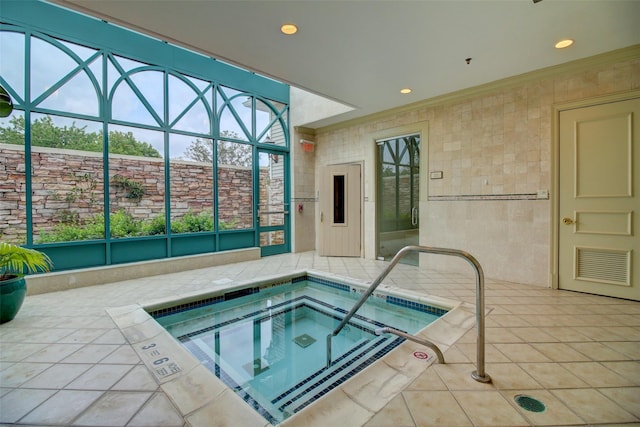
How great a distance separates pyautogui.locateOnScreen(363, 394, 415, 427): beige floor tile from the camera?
1436 millimetres

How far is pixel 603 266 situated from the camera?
11.1 ft

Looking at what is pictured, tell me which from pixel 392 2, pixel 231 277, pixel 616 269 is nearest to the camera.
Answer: pixel 392 2

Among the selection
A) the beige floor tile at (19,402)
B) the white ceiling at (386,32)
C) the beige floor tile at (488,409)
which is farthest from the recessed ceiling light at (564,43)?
the beige floor tile at (19,402)

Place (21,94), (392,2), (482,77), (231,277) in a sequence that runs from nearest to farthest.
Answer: (392,2), (21,94), (482,77), (231,277)

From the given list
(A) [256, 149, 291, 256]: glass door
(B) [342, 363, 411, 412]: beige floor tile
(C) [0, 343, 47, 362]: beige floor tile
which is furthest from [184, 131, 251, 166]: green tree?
(B) [342, 363, 411, 412]: beige floor tile

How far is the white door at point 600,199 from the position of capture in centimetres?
320

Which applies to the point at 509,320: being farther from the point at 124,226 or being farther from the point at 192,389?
the point at 124,226

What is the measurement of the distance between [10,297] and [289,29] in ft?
12.2

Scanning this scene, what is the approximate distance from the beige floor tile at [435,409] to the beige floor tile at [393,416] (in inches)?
1.3

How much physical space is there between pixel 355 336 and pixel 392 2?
313cm

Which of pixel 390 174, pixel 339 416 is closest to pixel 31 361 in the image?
pixel 339 416

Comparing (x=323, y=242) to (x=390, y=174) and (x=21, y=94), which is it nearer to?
(x=390, y=174)

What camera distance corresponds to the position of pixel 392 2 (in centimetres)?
242

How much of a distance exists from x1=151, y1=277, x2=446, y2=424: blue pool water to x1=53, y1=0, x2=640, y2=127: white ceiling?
290 centimetres
